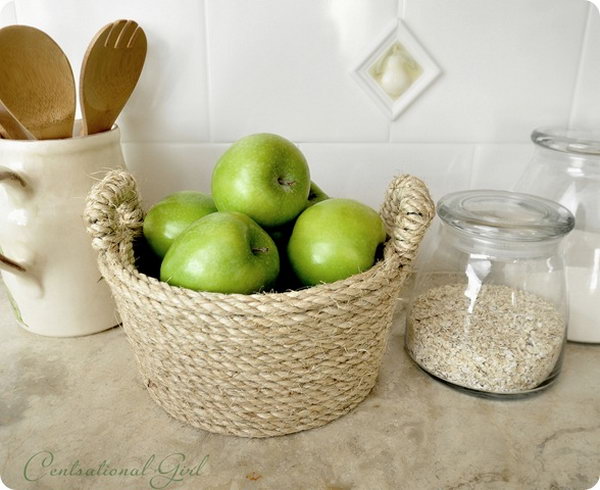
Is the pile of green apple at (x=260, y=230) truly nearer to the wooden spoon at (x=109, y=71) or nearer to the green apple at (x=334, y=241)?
the green apple at (x=334, y=241)

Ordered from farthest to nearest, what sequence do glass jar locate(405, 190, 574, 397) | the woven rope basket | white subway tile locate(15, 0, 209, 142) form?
white subway tile locate(15, 0, 209, 142)
glass jar locate(405, 190, 574, 397)
the woven rope basket

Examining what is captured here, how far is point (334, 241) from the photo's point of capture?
50cm

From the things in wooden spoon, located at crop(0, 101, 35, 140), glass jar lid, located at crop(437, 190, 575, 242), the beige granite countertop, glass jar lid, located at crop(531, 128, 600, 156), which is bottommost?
the beige granite countertop

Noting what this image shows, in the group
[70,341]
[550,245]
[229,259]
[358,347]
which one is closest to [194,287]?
[229,259]

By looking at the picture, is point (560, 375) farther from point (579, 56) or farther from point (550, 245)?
point (579, 56)

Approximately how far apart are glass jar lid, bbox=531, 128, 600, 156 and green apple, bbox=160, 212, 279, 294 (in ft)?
1.29

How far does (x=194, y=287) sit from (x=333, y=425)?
19 centimetres

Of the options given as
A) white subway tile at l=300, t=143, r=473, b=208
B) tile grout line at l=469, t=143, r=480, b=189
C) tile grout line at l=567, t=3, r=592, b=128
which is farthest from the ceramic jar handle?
tile grout line at l=567, t=3, r=592, b=128

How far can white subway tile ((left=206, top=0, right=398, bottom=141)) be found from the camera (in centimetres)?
68

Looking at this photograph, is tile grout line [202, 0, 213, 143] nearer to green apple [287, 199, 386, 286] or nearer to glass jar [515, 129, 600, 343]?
green apple [287, 199, 386, 286]

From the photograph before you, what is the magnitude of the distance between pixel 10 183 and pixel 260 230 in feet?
0.87

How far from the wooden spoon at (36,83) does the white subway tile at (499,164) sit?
522 mm

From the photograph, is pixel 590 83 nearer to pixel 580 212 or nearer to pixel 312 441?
pixel 580 212

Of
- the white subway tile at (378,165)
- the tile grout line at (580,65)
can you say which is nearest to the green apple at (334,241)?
the white subway tile at (378,165)
